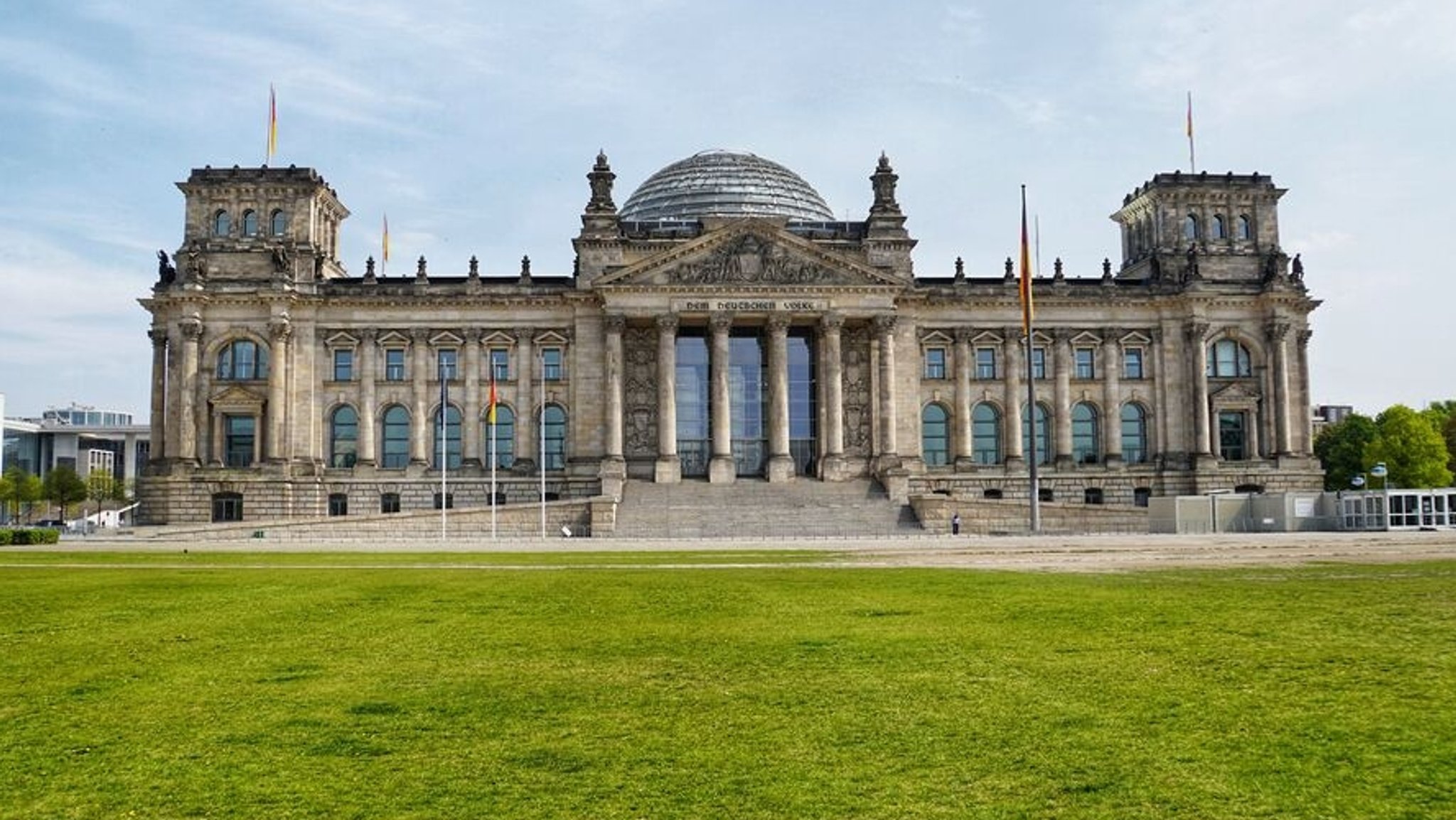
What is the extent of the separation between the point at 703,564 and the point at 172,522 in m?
60.3

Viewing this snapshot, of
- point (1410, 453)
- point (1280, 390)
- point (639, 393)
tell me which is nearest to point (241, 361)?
point (639, 393)

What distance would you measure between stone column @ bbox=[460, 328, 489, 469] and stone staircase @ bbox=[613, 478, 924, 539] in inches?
515

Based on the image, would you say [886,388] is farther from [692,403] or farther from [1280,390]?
[1280,390]

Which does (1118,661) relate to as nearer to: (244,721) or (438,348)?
(244,721)

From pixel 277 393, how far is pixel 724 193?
37873 millimetres

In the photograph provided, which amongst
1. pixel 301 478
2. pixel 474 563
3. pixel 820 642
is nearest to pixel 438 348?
pixel 301 478

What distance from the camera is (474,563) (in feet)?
130

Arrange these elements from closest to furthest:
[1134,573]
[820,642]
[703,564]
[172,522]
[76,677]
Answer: [76,677]
[820,642]
[1134,573]
[703,564]
[172,522]

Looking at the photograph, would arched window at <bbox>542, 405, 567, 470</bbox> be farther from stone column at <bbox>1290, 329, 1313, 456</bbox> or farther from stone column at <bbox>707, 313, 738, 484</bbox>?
stone column at <bbox>1290, 329, 1313, 456</bbox>

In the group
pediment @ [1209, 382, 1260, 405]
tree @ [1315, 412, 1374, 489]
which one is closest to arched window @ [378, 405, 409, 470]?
pediment @ [1209, 382, 1260, 405]

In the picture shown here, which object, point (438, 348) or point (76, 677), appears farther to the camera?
point (438, 348)

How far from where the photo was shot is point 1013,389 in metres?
91.7

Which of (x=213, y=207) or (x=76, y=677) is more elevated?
(x=213, y=207)

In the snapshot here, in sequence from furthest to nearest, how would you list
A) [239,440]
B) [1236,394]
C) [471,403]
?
[1236,394] < [471,403] < [239,440]
